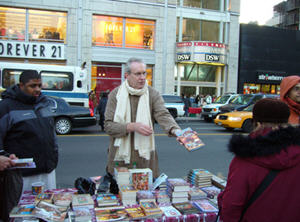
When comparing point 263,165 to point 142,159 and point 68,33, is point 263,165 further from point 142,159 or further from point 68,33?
point 68,33

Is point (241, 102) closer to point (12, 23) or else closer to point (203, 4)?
point (203, 4)

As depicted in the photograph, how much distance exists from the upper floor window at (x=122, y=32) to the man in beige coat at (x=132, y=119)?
71.9ft

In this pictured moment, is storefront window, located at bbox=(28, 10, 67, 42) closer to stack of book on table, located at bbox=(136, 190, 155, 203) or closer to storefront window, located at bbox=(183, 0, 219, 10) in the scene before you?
storefront window, located at bbox=(183, 0, 219, 10)

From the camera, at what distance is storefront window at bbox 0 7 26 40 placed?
22.5m

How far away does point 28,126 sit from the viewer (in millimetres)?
3178

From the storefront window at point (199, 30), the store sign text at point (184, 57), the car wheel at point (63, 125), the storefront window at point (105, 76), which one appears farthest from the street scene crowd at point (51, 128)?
the storefront window at point (199, 30)

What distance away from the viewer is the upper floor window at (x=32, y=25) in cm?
2258

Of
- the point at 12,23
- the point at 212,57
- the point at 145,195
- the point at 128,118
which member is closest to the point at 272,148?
the point at 145,195

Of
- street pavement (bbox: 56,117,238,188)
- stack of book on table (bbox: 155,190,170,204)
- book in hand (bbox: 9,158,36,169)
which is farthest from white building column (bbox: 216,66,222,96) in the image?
book in hand (bbox: 9,158,36,169)

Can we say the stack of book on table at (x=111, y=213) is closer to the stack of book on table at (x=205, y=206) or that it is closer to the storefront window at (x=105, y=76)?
the stack of book on table at (x=205, y=206)

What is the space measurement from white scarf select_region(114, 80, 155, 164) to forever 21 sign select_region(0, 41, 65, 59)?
21110 mm

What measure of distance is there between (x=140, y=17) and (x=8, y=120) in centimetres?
2347

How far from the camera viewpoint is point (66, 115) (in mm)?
12188

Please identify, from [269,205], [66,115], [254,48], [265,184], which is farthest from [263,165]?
[254,48]
